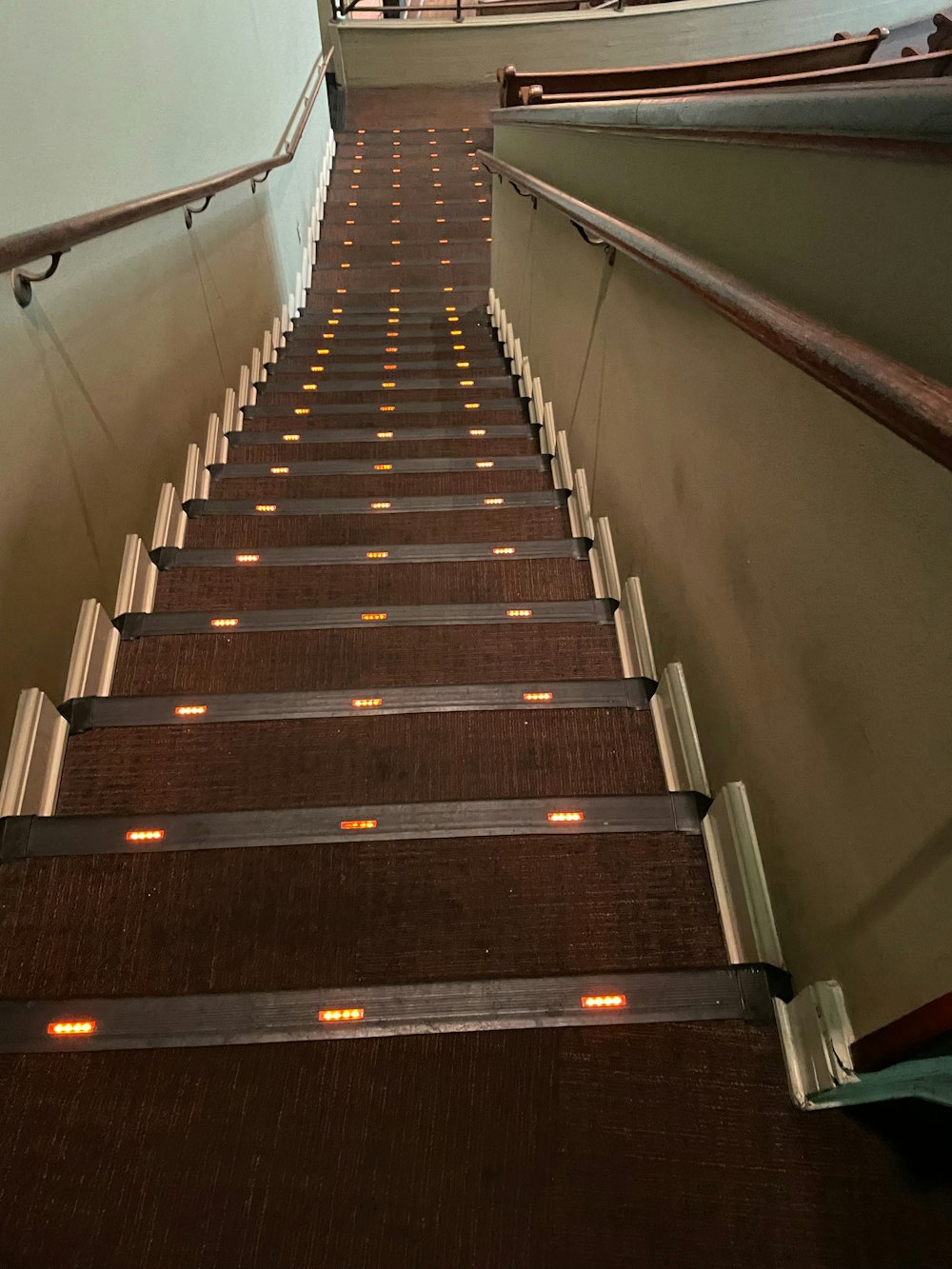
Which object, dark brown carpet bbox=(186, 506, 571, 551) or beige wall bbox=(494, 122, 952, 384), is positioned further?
dark brown carpet bbox=(186, 506, 571, 551)

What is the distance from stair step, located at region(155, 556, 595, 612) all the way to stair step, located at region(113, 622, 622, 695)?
0.53 ft

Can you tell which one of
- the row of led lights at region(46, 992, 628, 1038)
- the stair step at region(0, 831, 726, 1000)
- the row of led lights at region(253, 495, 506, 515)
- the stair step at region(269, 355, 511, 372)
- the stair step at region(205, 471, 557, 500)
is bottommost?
the row of led lights at region(46, 992, 628, 1038)

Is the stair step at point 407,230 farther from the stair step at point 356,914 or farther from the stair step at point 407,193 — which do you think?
the stair step at point 356,914

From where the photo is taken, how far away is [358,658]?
176 cm

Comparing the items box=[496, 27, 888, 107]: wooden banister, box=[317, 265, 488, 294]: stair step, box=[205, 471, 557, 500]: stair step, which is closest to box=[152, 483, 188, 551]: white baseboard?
box=[205, 471, 557, 500]: stair step

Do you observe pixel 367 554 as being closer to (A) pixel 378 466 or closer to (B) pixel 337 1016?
(A) pixel 378 466

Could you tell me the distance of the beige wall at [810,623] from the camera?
771 millimetres

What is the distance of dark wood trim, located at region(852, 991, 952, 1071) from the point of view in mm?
751

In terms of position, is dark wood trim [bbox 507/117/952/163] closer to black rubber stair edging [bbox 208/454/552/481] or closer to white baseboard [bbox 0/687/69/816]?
black rubber stair edging [bbox 208/454/552/481]

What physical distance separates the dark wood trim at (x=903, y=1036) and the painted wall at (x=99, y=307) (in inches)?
64.1

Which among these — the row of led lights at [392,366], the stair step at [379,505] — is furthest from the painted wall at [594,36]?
the stair step at [379,505]

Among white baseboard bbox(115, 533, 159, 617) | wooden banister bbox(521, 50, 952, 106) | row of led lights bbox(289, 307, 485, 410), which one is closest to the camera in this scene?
white baseboard bbox(115, 533, 159, 617)

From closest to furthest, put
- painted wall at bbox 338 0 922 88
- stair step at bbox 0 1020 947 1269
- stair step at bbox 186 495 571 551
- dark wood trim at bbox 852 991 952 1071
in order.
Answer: dark wood trim at bbox 852 991 952 1071
stair step at bbox 0 1020 947 1269
stair step at bbox 186 495 571 551
painted wall at bbox 338 0 922 88

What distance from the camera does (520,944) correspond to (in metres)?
1.23
